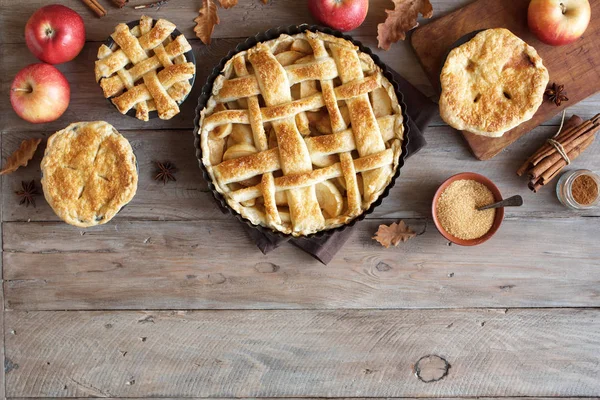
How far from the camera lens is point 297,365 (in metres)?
2.30

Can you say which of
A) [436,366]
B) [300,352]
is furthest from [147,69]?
[436,366]

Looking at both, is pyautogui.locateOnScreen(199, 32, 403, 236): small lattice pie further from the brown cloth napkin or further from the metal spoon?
the metal spoon

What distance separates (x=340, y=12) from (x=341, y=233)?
0.86m

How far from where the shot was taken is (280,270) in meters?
2.29

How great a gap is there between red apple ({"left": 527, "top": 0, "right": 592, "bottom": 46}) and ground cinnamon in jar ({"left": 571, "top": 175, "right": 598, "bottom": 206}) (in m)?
0.55

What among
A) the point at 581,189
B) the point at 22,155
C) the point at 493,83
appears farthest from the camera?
the point at 22,155

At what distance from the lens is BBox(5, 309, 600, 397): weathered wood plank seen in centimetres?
228

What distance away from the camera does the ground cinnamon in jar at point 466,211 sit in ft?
7.01

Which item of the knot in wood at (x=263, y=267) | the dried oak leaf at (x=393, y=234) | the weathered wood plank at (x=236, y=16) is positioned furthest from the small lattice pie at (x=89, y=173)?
the dried oak leaf at (x=393, y=234)

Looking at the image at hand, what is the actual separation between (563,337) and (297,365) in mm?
1120

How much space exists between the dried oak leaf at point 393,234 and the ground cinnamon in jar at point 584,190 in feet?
2.15

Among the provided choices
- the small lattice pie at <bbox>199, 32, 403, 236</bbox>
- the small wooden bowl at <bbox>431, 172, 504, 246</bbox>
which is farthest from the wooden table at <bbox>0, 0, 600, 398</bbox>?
the small lattice pie at <bbox>199, 32, 403, 236</bbox>

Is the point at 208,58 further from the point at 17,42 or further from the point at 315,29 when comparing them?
the point at 17,42

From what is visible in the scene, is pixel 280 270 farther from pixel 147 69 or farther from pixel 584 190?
pixel 584 190
